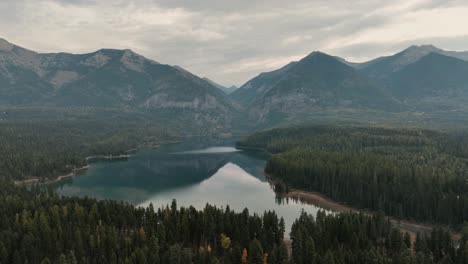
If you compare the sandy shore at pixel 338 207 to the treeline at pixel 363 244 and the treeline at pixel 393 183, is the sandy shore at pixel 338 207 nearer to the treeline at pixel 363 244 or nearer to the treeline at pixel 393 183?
the treeline at pixel 393 183

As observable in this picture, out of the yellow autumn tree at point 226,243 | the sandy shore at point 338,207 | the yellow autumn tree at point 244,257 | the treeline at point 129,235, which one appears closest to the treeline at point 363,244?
the treeline at point 129,235

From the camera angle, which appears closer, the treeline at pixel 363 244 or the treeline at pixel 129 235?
the treeline at pixel 363 244

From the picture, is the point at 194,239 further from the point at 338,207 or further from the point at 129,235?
the point at 338,207

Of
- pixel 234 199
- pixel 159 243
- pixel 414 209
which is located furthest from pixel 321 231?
pixel 234 199

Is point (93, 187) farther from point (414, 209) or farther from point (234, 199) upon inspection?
point (414, 209)

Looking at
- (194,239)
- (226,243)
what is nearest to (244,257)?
(226,243)
